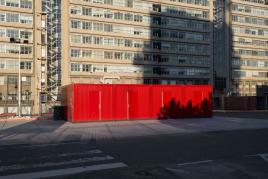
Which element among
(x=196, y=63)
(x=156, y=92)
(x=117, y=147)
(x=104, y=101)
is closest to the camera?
(x=117, y=147)

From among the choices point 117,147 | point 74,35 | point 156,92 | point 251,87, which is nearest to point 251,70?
point 251,87

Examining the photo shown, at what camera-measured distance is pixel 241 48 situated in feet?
304

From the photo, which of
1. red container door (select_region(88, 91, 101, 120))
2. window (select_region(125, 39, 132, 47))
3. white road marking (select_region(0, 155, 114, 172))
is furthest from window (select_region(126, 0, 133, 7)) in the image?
white road marking (select_region(0, 155, 114, 172))

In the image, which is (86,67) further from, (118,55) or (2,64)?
(2,64)

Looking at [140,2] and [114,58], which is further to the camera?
[140,2]

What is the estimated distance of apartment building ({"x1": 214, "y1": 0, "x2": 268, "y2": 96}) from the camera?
9119 centimetres

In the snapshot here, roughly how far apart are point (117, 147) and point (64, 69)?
56.2 meters

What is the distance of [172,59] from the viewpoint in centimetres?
7881

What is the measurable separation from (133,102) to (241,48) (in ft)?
246

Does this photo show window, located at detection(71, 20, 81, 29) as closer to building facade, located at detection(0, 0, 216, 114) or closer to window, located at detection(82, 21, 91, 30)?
building facade, located at detection(0, 0, 216, 114)

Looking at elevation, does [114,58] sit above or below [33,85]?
above

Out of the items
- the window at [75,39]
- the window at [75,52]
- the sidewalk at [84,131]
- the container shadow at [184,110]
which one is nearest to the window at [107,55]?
the window at [75,52]

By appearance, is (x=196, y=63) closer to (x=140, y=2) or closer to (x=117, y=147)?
(x=140, y=2)

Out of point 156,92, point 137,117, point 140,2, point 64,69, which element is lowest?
point 137,117
